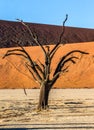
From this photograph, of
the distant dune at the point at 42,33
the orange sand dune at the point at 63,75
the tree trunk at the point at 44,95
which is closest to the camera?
the tree trunk at the point at 44,95

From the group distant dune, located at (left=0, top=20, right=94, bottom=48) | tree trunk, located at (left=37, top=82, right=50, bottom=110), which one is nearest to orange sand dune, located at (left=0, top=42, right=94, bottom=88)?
distant dune, located at (left=0, top=20, right=94, bottom=48)

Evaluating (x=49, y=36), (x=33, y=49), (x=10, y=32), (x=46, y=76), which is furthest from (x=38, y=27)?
(x=46, y=76)

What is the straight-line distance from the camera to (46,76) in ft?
80.4

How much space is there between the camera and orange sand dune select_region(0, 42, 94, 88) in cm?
6225

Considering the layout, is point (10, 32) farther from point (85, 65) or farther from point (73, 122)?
point (73, 122)

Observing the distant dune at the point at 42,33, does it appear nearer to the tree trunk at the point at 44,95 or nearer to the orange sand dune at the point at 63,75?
the orange sand dune at the point at 63,75

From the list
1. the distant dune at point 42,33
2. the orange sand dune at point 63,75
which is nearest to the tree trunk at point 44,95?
the orange sand dune at point 63,75

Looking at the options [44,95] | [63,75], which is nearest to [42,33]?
[63,75]

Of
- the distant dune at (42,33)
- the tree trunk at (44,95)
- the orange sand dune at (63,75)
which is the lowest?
the tree trunk at (44,95)

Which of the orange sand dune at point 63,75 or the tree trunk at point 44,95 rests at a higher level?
the orange sand dune at point 63,75

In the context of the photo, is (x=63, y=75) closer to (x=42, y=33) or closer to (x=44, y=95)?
(x=44, y=95)

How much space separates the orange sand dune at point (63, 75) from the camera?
62.2 metres

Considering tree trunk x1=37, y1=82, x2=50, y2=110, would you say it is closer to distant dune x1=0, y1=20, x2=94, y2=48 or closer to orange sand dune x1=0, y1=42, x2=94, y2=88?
orange sand dune x1=0, y1=42, x2=94, y2=88

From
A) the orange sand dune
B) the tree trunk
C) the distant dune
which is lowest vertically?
the tree trunk
